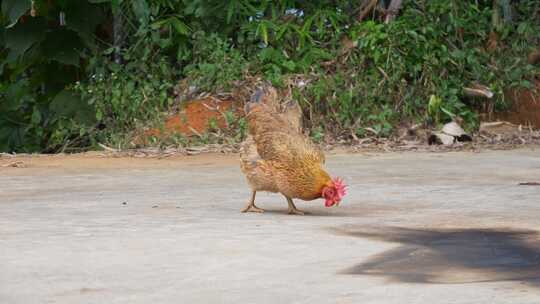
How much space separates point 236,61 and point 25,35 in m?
2.21

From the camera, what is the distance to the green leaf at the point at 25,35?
11.8 metres

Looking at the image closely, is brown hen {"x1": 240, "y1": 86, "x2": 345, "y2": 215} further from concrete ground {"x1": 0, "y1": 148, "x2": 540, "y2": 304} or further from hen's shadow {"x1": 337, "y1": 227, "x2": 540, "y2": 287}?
hen's shadow {"x1": 337, "y1": 227, "x2": 540, "y2": 287}

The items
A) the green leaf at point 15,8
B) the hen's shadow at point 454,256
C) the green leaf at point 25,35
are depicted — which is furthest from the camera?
the green leaf at point 25,35

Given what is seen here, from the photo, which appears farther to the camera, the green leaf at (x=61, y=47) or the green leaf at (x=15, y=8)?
the green leaf at (x=61, y=47)

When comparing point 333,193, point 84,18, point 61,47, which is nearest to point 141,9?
point 84,18

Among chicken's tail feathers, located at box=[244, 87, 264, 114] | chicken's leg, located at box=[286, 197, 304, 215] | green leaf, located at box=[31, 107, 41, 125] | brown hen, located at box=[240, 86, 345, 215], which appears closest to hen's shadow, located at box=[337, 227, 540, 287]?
brown hen, located at box=[240, 86, 345, 215]

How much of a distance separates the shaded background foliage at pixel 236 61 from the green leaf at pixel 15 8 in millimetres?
67

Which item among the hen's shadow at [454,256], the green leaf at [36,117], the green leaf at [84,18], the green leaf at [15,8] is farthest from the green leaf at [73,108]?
the hen's shadow at [454,256]

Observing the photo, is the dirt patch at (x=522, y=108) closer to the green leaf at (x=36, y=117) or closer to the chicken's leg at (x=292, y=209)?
the green leaf at (x=36, y=117)

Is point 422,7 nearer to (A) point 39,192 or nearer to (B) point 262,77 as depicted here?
(B) point 262,77

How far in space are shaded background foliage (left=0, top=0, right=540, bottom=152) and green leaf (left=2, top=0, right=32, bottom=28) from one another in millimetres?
67

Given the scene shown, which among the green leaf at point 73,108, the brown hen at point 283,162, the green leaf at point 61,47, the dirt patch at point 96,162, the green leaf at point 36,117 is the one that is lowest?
the dirt patch at point 96,162

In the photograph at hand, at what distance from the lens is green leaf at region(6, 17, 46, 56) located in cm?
1177

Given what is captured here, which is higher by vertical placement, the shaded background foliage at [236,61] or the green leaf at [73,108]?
the shaded background foliage at [236,61]
